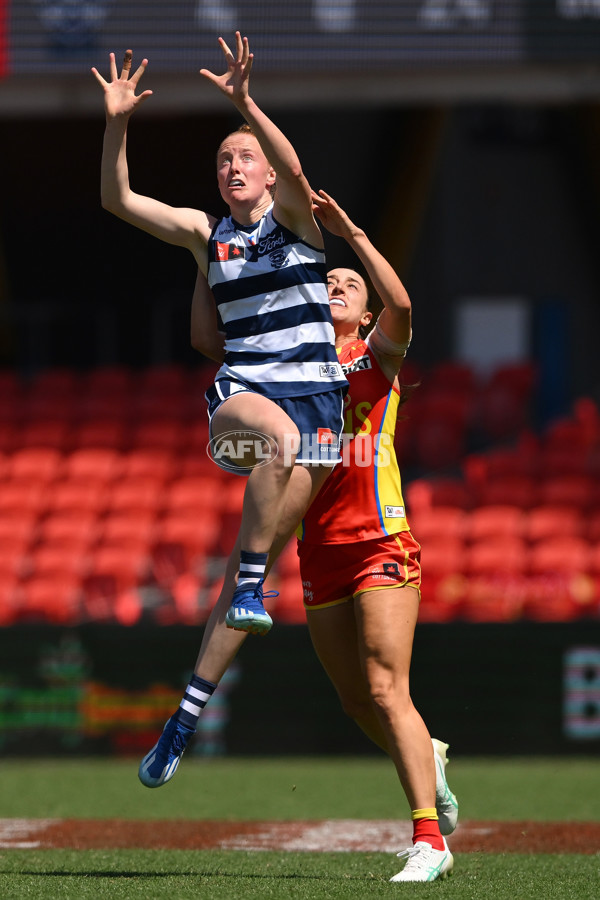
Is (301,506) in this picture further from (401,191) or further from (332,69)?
(401,191)

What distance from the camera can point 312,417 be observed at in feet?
14.4

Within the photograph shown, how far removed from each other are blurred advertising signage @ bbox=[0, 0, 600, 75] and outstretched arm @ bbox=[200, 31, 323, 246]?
237 inches

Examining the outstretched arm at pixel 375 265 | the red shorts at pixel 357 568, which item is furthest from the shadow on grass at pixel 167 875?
the outstretched arm at pixel 375 265

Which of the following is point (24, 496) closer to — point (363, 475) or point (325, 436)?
point (363, 475)

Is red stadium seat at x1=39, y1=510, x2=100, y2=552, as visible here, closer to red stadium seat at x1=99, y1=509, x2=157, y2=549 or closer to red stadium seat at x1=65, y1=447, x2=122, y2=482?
red stadium seat at x1=99, y1=509, x2=157, y2=549

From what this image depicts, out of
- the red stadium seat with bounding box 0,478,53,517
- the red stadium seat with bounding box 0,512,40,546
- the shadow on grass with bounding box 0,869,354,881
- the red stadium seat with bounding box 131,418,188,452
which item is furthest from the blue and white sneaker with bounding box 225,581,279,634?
the red stadium seat with bounding box 131,418,188,452

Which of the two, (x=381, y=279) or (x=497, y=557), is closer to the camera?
(x=381, y=279)

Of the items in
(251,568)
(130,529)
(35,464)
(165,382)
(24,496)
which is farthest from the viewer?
(165,382)

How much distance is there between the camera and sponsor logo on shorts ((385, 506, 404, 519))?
4742 mm

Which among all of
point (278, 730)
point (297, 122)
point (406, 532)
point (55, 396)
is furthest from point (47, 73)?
point (406, 532)

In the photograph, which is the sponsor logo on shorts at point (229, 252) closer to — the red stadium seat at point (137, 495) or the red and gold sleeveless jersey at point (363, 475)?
the red and gold sleeveless jersey at point (363, 475)

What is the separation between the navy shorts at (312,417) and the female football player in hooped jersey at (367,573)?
0.22m

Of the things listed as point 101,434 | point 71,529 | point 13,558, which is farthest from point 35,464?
point 13,558

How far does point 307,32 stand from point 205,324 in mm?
6086
